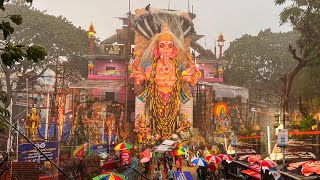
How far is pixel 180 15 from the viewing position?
41031 millimetres

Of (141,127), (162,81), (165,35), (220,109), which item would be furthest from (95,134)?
(220,109)

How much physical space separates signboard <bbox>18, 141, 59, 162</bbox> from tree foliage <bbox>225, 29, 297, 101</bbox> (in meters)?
38.6

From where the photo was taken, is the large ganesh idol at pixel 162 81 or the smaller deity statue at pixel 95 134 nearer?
the smaller deity statue at pixel 95 134

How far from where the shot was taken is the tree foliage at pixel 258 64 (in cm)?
5050

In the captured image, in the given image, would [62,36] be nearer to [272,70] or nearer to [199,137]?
[199,137]

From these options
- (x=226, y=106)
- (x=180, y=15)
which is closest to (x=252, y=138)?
(x=226, y=106)

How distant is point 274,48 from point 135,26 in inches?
917

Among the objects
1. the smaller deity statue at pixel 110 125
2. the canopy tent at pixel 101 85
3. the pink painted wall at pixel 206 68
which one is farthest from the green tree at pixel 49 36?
the pink painted wall at pixel 206 68

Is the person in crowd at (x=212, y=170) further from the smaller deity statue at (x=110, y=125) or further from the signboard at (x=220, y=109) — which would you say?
the signboard at (x=220, y=109)

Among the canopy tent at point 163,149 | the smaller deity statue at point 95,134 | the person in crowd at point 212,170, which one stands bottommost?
the person in crowd at point 212,170

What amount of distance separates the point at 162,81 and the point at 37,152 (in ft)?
80.3

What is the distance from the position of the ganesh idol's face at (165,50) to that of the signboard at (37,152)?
79.0 ft

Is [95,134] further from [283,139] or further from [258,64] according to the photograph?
[258,64]

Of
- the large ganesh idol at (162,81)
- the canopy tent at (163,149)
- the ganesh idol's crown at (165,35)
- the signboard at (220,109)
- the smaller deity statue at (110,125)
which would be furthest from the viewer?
the signboard at (220,109)
